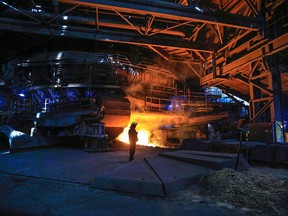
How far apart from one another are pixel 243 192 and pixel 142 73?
39.6ft

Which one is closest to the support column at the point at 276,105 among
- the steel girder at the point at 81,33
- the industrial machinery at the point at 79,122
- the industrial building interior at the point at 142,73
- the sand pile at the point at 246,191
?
the industrial building interior at the point at 142,73

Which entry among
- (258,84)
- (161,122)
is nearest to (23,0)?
(161,122)

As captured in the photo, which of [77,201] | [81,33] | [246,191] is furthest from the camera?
[81,33]

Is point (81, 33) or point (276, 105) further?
point (81, 33)

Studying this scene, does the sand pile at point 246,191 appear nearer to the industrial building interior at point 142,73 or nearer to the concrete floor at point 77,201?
the concrete floor at point 77,201

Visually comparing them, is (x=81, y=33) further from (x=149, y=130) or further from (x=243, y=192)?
Answer: (x=243, y=192)

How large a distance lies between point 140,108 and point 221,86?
6.68 metres

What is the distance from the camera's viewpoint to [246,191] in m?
3.56

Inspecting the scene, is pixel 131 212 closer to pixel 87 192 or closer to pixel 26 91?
pixel 87 192

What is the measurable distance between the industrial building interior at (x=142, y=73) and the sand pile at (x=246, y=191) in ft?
5.43

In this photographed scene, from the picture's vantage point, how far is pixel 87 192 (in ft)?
12.8

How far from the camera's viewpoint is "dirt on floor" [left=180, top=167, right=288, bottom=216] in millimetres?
3131

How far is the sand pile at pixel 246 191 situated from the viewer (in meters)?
3.16

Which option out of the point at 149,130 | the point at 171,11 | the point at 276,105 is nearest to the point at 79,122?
the point at 171,11
